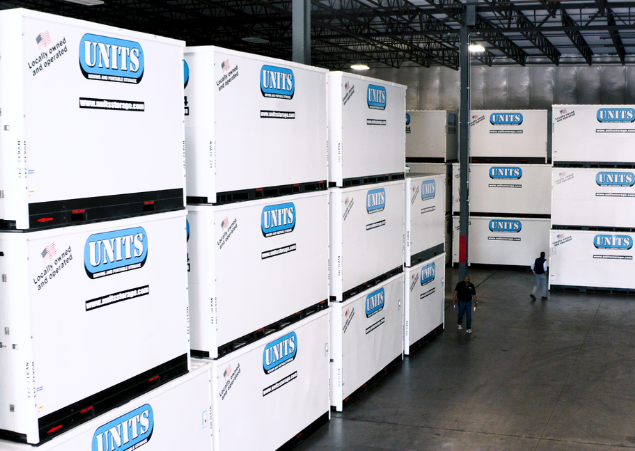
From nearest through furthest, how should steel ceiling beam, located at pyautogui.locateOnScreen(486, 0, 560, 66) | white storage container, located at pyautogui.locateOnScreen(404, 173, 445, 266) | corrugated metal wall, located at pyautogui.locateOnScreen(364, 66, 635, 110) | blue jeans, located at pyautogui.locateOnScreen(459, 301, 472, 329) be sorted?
1. white storage container, located at pyautogui.locateOnScreen(404, 173, 445, 266)
2. blue jeans, located at pyautogui.locateOnScreen(459, 301, 472, 329)
3. steel ceiling beam, located at pyautogui.locateOnScreen(486, 0, 560, 66)
4. corrugated metal wall, located at pyautogui.locateOnScreen(364, 66, 635, 110)

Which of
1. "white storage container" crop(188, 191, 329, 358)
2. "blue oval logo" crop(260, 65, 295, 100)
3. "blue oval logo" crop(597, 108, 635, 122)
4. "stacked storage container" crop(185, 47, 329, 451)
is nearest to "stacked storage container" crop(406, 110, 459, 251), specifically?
"blue oval logo" crop(597, 108, 635, 122)

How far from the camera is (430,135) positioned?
66.7ft

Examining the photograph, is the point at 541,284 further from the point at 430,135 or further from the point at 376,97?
the point at 376,97

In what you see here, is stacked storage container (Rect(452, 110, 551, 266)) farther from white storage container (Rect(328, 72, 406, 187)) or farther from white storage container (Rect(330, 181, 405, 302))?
white storage container (Rect(330, 181, 405, 302))

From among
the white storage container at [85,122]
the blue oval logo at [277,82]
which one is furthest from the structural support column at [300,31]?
the white storage container at [85,122]

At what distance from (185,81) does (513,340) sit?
29.5 ft

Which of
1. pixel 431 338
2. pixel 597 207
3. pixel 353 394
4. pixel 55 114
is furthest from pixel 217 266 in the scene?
pixel 597 207

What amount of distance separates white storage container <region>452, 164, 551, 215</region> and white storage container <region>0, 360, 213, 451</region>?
47.8ft

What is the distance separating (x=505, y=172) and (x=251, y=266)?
1482 cm

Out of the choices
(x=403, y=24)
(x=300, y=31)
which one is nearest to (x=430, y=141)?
(x=403, y=24)

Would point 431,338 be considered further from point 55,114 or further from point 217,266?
point 55,114

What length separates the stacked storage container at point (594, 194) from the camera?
16250 millimetres

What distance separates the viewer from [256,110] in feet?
22.3

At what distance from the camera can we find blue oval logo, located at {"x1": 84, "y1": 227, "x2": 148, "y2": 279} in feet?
15.7
